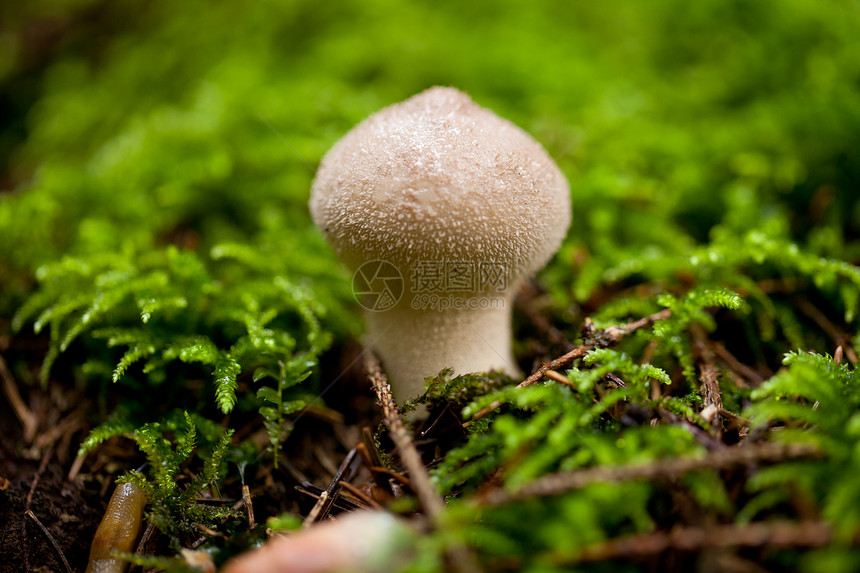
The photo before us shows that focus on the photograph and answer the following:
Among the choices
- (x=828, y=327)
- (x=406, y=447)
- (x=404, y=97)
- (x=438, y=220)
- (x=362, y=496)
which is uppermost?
(x=404, y=97)

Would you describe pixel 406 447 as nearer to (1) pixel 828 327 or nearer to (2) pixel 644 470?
(2) pixel 644 470

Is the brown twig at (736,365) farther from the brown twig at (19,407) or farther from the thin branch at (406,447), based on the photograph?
the brown twig at (19,407)

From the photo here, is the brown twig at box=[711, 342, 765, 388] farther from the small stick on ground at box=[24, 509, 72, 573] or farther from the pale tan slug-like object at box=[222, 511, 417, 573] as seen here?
the small stick on ground at box=[24, 509, 72, 573]

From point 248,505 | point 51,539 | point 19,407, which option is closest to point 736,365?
point 248,505

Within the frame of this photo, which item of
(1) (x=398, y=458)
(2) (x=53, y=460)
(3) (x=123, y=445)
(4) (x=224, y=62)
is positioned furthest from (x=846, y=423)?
(4) (x=224, y=62)

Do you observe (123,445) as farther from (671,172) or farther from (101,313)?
(671,172)

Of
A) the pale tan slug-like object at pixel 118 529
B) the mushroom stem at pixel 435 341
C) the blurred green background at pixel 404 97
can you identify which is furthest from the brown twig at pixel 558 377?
the pale tan slug-like object at pixel 118 529

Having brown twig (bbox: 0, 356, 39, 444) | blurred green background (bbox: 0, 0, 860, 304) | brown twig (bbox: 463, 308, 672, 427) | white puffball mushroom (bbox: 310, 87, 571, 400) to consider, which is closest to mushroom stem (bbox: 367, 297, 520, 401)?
white puffball mushroom (bbox: 310, 87, 571, 400)
